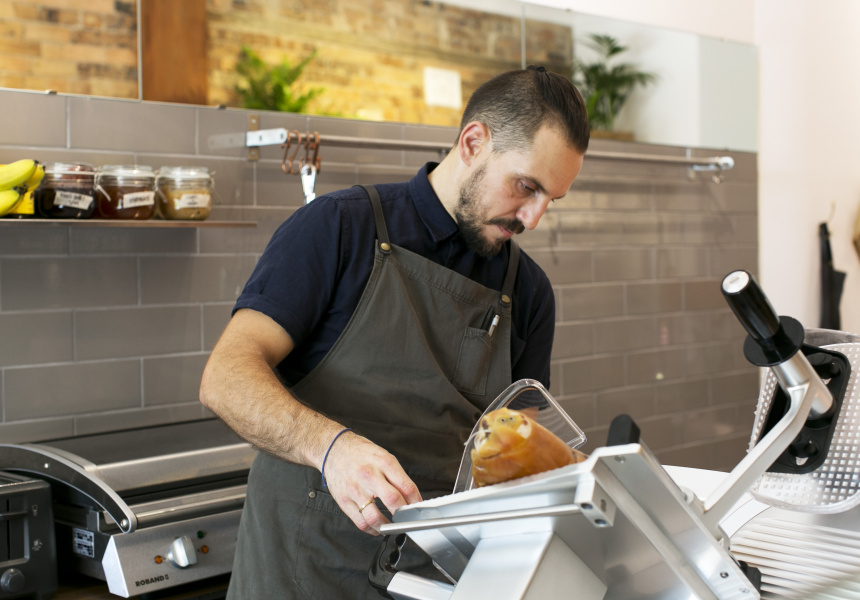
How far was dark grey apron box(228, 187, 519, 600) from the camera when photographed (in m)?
1.41

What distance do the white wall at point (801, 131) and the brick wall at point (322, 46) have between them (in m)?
1.04

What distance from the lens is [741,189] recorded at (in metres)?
3.59

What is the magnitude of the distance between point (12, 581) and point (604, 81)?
2.59m

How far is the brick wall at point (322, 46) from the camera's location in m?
2.06

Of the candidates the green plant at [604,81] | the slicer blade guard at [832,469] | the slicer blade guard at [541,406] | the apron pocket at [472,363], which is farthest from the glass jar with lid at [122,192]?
the green plant at [604,81]

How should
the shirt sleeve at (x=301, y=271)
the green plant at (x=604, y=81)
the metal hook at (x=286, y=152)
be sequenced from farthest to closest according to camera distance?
the green plant at (x=604, y=81) → the metal hook at (x=286, y=152) → the shirt sleeve at (x=301, y=271)

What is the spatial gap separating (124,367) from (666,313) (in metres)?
2.12

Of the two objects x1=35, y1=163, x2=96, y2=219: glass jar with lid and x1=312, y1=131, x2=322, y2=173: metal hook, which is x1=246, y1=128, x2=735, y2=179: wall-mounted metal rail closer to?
x1=312, y1=131, x2=322, y2=173: metal hook

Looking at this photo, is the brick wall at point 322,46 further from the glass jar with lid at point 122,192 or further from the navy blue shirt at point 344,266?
the navy blue shirt at point 344,266

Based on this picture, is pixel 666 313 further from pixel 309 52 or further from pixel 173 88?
pixel 173 88

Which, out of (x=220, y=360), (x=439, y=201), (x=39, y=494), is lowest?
(x=39, y=494)

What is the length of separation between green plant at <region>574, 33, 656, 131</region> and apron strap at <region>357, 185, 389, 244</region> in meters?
1.84

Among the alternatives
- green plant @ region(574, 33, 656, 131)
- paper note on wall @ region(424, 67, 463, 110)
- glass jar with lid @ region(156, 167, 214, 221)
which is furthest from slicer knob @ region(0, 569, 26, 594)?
green plant @ region(574, 33, 656, 131)

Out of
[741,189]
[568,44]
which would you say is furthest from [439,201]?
[741,189]
